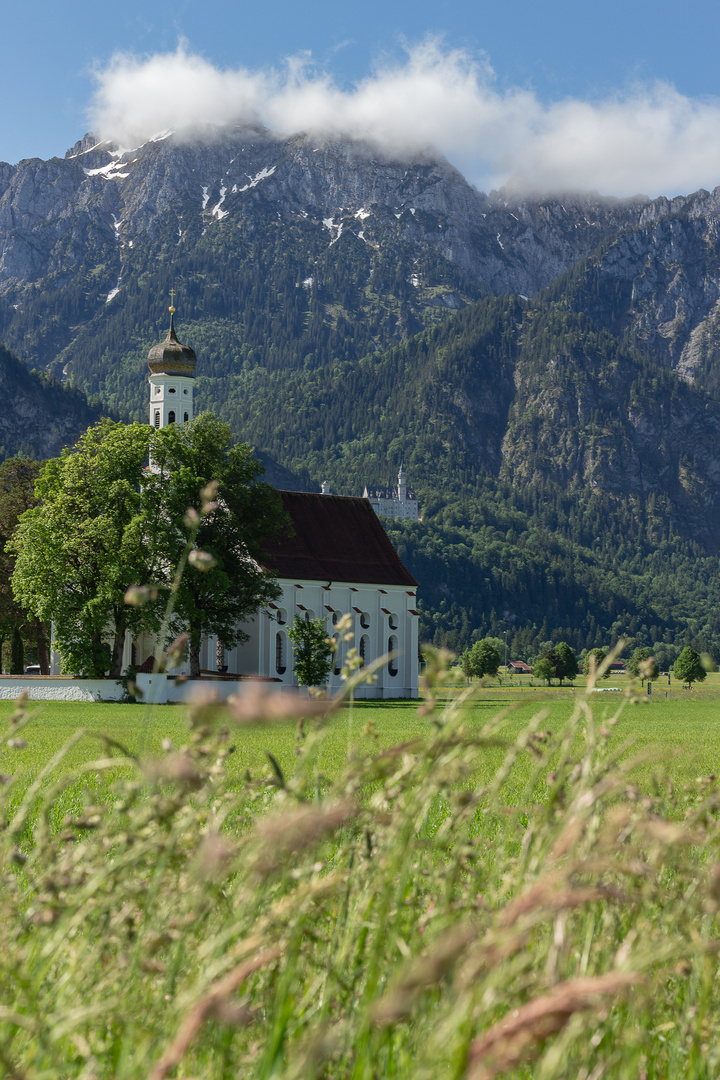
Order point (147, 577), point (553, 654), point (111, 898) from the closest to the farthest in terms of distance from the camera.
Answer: point (111, 898) → point (147, 577) → point (553, 654)

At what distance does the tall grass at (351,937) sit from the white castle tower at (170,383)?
223 feet

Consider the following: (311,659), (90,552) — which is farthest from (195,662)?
(90,552)

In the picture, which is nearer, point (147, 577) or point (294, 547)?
point (147, 577)

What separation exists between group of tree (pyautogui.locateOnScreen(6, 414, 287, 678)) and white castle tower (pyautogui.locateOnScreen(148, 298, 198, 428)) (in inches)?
729

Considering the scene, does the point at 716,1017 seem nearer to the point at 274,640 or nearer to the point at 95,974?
the point at 95,974

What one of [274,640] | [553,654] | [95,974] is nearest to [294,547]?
[274,640]

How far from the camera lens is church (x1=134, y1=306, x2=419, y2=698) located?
61812 mm

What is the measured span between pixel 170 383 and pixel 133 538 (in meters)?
28.1

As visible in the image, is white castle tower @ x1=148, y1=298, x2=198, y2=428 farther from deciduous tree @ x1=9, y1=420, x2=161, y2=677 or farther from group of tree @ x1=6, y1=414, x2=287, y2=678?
deciduous tree @ x1=9, y1=420, x2=161, y2=677

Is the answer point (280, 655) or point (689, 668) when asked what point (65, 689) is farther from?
point (689, 668)

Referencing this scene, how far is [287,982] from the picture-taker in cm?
211

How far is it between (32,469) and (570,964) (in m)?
59.2

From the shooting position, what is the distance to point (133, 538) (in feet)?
147

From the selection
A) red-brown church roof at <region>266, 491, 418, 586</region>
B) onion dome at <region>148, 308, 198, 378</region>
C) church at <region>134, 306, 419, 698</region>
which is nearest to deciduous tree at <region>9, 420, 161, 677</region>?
church at <region>134, 306, 419, 698</region>
